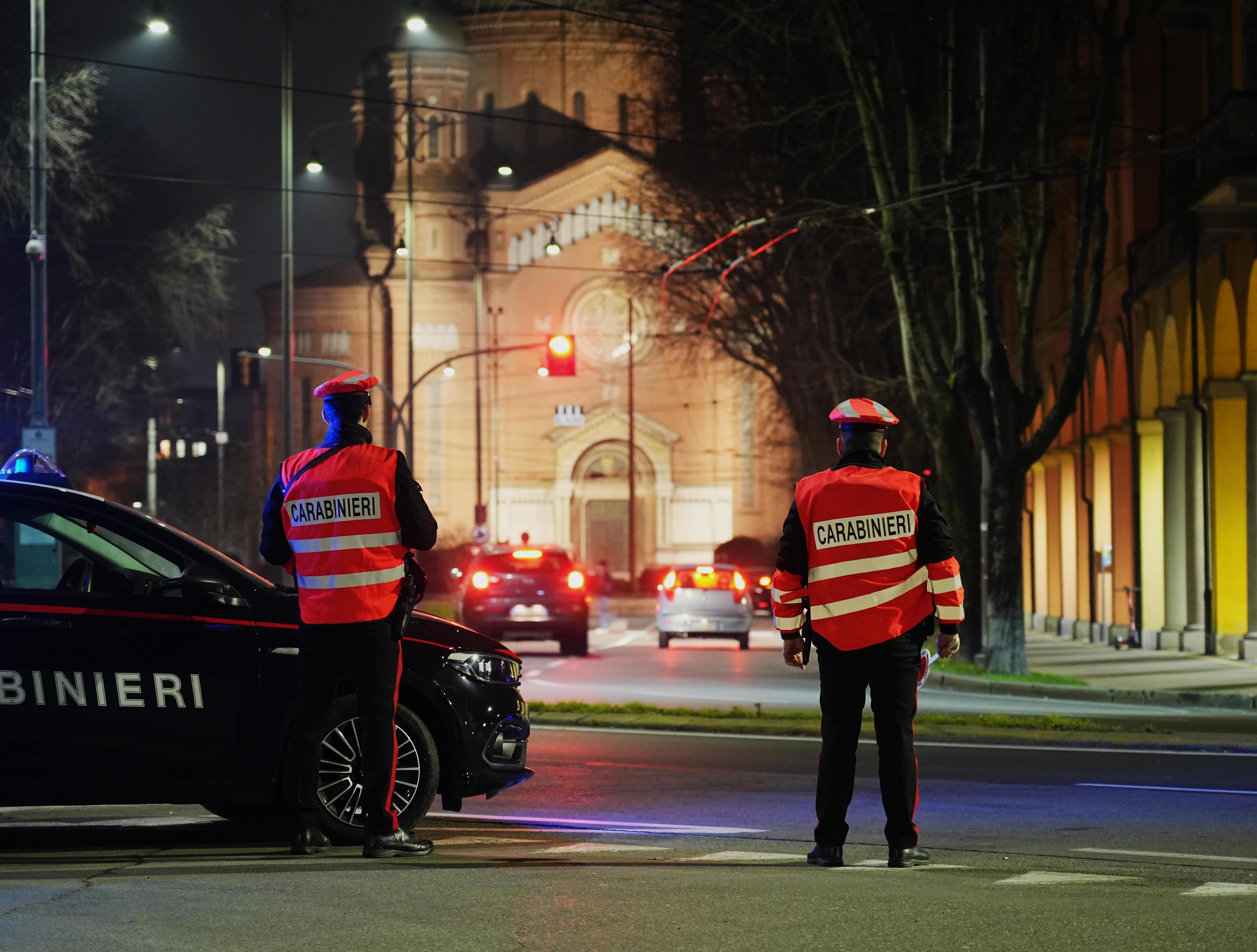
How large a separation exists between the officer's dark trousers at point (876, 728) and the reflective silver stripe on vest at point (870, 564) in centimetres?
27

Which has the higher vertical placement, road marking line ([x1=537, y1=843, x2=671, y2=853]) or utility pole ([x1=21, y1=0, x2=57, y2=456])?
utility pole ([x1=21, y1=0, x2=57, y2=456])

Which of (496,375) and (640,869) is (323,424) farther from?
(640,869)

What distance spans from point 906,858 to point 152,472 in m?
58.4

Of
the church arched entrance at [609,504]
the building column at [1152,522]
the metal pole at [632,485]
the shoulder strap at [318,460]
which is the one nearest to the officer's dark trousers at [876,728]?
the shoulder strap at [318,460]

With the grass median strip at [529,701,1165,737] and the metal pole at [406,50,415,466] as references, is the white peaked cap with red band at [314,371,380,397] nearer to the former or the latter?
the grass median strip at [529,701,1165,737]

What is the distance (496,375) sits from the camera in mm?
72438

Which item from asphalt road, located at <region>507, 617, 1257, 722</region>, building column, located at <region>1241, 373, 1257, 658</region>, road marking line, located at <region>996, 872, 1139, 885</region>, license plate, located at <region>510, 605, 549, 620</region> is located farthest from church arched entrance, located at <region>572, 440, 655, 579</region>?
road marking line, located at <region>996, 872, 1139, 885</region>

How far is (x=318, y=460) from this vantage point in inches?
304

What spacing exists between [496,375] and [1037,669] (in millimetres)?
48878

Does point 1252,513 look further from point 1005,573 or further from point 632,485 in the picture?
point 632,485

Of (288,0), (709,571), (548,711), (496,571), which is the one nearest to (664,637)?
(709,571)

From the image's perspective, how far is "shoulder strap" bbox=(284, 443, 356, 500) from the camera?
7.71 metres

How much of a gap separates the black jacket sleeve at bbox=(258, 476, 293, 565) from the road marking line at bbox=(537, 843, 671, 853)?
5.47ft

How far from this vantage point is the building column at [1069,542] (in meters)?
37.1
